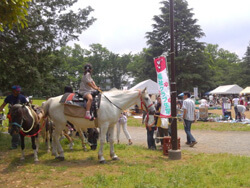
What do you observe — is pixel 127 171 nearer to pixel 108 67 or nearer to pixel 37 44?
pixel 37 44

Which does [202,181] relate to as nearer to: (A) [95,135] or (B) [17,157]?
(A) [95,135]

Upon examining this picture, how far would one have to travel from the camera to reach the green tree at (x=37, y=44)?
32.9ft

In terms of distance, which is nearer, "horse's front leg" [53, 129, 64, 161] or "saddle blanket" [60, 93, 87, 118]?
"saddle blanket" [60, 93, 87, 118]

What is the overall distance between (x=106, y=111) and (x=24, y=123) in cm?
256

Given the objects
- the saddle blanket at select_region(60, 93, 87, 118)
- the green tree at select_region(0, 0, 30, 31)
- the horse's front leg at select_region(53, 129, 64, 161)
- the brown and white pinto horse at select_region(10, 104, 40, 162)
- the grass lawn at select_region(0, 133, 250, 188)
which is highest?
the green tree at select_region(0, 0, 30, 31)

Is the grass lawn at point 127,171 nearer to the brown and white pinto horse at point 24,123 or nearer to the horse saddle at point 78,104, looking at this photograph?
the brown and white pinto horse at point 24,123

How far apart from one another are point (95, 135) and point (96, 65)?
6710cm

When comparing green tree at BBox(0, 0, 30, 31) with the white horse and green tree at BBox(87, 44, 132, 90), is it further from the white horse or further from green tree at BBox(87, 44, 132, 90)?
green tree at BBox(87, 44, 132, 90)

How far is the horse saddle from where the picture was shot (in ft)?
23.9

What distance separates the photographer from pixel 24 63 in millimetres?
9945

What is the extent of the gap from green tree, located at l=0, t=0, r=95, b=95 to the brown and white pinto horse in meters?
2.87

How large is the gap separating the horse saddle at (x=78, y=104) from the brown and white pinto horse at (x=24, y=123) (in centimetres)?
113

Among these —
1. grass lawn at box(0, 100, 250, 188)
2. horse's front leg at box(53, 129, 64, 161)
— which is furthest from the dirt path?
horse's front leg at box(53, 129, 64, 161)

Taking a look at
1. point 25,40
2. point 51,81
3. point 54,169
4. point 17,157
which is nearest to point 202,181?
point 54,169
